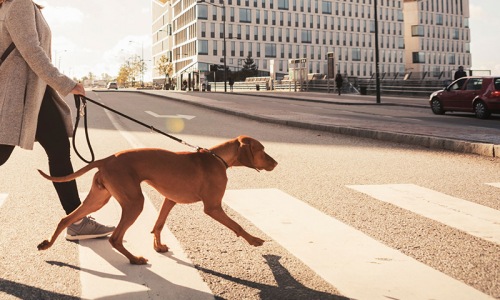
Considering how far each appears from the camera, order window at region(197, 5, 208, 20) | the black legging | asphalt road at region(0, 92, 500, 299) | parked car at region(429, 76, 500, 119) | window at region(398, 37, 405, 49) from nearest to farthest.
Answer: asphalt road at region(0, 92, 500, 299)
the black legging
parked car at region(429, 76, 500, 119)
window at region(197, 5, 208, 20)
window at region(398, 37, 405, 49)

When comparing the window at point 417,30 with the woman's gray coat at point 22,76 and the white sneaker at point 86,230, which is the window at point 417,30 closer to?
the white sneaker at point 86,230

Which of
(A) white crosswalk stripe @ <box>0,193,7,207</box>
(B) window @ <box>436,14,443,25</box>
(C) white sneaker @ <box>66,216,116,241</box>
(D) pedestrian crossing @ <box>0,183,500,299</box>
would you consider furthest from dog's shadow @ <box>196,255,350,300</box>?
(B) window @ <box>436,14,443,25</box>

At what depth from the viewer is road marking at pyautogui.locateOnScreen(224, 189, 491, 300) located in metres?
3.34

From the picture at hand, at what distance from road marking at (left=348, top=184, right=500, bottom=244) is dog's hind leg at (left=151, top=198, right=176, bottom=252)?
7.57 ft


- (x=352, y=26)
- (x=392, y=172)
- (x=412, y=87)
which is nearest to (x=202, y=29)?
(x=352, y=26)

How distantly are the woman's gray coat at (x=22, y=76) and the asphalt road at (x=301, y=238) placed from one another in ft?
2.76

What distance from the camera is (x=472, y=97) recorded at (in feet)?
70.1

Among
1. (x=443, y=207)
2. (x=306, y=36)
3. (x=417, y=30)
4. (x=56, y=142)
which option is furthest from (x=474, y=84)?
(x=417, y=30)

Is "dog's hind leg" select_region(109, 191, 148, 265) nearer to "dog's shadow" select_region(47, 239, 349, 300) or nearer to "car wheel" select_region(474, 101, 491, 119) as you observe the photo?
"dog's shadow" select_region(47, 239, 349, 300)

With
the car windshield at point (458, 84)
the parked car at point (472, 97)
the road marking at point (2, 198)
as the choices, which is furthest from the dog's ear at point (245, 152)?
the car windshield at point (458, 84)

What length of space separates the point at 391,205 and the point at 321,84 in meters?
51.4

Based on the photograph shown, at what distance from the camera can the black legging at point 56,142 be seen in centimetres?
431

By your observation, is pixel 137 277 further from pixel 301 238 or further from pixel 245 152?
pixel 301 238

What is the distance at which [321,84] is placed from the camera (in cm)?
5653
